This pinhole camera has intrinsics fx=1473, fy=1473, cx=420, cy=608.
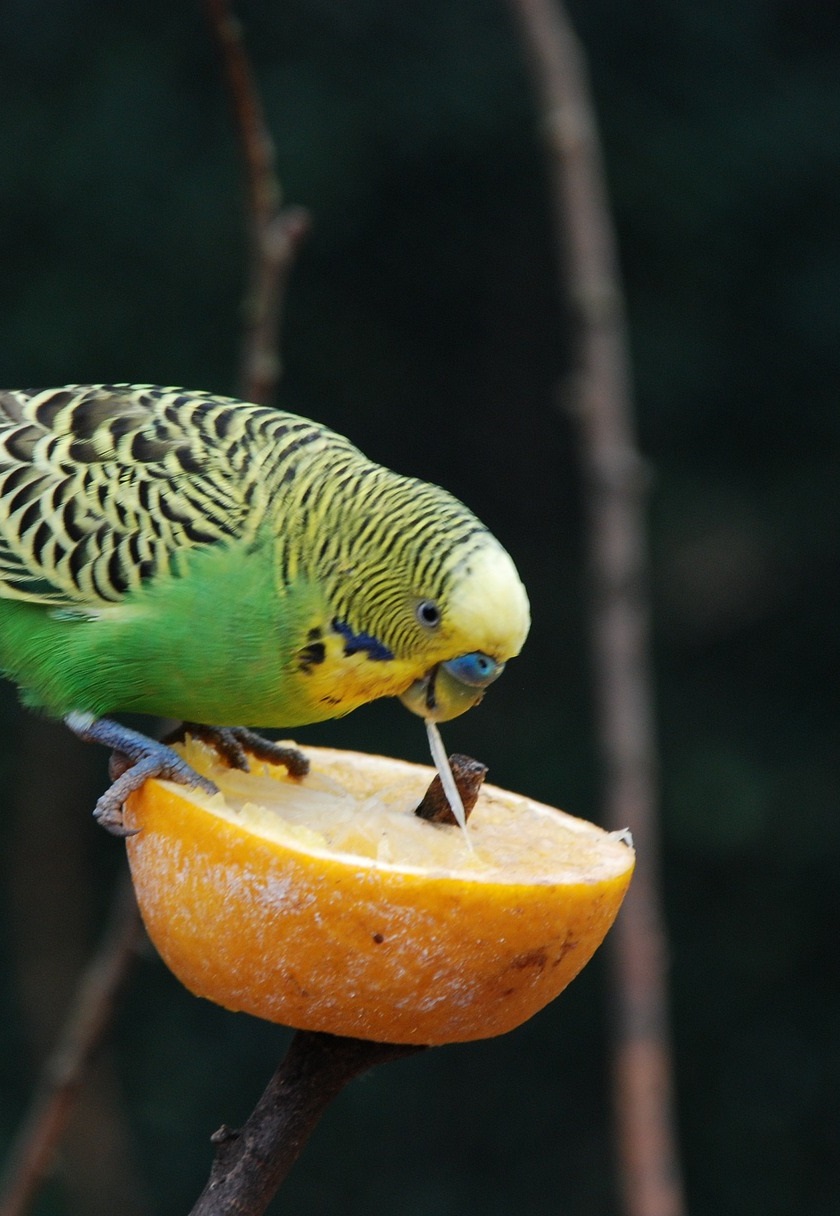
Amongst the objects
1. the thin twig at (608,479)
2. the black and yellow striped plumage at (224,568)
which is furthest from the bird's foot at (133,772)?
the thin twig at (608,479)

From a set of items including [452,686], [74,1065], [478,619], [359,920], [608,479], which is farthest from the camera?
[608,479]

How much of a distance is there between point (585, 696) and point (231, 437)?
447 centimetres

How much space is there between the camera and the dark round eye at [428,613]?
1.73m

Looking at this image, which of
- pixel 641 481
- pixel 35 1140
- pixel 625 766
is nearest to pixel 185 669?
pixel 35 1140

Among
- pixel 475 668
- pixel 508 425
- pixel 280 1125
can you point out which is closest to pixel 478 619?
pixel 475 668

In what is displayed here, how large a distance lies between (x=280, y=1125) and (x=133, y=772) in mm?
440

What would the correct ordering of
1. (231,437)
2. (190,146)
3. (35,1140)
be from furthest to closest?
1. (190,146)
2. (35,1140)
3. (231,437)

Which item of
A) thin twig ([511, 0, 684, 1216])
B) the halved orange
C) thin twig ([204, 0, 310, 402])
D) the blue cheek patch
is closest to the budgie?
the blue cheek patch

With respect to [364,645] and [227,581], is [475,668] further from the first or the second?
[227,581]

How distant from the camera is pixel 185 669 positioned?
6.00 ft

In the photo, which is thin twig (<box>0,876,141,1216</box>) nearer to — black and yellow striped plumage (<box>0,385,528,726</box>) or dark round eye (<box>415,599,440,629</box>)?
black and yellow striped plumage (<box>0,385,528,726</box>)

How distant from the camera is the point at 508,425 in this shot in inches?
257

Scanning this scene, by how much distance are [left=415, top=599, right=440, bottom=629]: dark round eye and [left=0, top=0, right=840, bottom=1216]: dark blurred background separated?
4052 mm

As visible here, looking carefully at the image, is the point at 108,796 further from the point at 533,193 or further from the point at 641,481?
the point at 533,193
